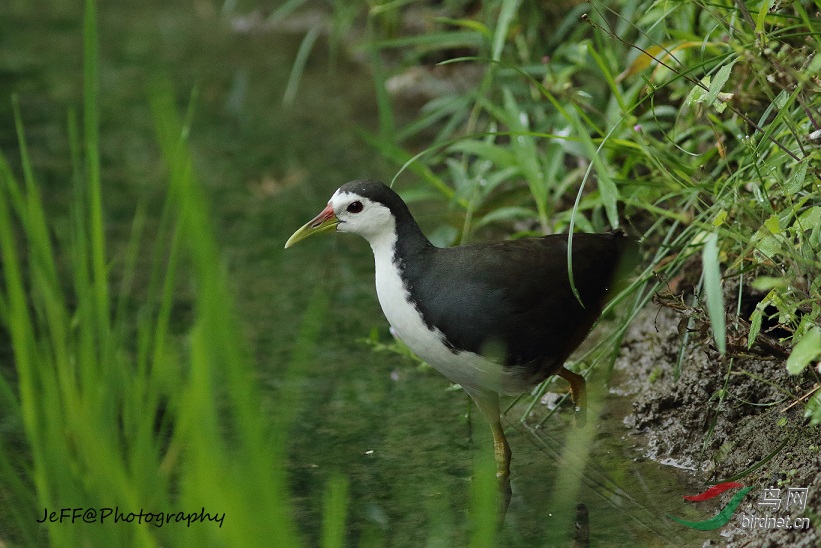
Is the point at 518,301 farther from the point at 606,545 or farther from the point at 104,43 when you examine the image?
the point at 104,43

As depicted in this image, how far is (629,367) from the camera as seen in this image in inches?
147

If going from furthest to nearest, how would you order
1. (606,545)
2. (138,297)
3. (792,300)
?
(138,297)
(606,545)
(792,300)

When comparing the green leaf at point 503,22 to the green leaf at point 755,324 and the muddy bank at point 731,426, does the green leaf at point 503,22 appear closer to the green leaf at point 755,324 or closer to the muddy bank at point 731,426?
the muddy bank at point 731,426

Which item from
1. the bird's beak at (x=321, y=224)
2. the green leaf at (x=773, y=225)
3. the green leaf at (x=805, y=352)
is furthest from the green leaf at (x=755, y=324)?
the bird's beak at (x=321, y=224)

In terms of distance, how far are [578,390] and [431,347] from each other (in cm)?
59

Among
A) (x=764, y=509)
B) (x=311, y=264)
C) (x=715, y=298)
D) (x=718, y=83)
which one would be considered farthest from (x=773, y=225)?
(x=311, y=264)

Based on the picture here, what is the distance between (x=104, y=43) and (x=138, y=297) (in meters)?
3.84

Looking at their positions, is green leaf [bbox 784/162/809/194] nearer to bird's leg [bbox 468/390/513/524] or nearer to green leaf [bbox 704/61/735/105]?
green leaf [bbox 704/61/735/105]

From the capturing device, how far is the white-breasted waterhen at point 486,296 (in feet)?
9.53

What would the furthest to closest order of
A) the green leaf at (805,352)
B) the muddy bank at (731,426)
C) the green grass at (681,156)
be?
the muddy bank at (731,426), the green grass at (681,156), the green leaf at (805,352)

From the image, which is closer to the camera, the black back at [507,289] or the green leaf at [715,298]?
the green leaf at [715,298]

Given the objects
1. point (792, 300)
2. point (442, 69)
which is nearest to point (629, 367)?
point (792, 300)

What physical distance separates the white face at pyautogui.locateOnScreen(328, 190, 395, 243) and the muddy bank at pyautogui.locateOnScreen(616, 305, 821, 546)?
2.62 ft

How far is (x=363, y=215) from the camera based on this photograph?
3.14m
